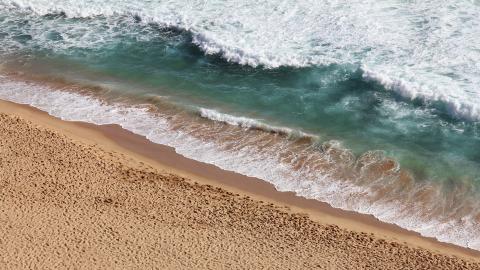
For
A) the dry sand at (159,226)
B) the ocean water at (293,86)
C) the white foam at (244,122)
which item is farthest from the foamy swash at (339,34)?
the dry sand at (159,226)

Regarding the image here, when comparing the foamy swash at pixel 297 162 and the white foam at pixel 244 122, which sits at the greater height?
the white foam at pixel 244 122

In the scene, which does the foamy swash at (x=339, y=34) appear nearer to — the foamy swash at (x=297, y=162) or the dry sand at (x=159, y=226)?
the foamy swash at (x=297, y=162)

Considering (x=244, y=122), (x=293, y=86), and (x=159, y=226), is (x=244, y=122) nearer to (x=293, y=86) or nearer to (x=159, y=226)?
(x=293, y=86)

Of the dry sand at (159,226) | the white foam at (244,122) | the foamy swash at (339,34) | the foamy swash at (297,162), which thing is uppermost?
the foamy swash at (339,34)

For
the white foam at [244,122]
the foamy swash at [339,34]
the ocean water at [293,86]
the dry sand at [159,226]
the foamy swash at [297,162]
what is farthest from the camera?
the foamy swash at [339,34]

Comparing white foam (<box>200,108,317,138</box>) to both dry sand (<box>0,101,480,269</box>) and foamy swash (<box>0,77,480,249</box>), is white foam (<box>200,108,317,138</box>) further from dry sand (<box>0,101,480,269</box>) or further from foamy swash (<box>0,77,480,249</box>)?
dry sand (<box>0,101,480,269</box>)

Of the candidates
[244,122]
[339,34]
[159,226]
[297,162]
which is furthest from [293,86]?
[159,226]
